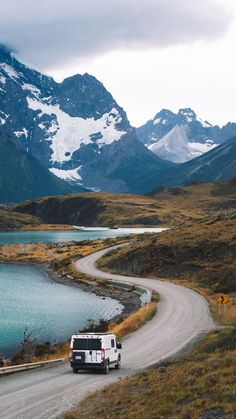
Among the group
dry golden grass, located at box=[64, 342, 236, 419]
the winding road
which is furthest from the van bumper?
dry golden grass, located at box=[64, 342, 236, 419]

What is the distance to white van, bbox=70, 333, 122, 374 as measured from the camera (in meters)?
32.4

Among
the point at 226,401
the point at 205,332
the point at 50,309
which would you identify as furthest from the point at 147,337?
the point at 50,309

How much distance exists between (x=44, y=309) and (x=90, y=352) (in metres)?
47.6

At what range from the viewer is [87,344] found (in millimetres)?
32469

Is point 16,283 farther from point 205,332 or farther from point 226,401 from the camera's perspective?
point 226,401

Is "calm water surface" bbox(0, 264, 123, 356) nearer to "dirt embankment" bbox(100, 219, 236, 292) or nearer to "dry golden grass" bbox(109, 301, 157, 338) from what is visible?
"dry golden grass" bbox(109, 301, 157, 338)

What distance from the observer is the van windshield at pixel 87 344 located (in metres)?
32.3

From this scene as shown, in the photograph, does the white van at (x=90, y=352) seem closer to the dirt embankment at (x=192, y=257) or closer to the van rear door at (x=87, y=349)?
the van rear door at (x=87, y=349)

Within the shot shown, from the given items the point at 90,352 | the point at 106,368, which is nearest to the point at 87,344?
the point at 90,352

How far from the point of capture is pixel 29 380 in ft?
102

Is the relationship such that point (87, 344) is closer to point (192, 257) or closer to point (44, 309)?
point (44, 309)

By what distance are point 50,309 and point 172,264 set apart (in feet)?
98.1

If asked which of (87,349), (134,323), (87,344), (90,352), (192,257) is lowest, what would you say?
(134,323)

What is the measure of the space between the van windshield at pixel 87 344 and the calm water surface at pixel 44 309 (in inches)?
827
